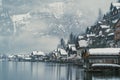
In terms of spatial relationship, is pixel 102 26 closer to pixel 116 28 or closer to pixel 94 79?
pixel 116 28

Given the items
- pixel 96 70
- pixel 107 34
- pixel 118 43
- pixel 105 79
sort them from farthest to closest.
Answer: pixel 107 34
pixel 118 43
pixel 96 70
pixel 105 79

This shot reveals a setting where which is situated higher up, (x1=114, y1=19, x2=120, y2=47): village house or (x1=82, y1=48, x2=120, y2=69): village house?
(x1=114, y1=19, x2=120, y2=47): village house

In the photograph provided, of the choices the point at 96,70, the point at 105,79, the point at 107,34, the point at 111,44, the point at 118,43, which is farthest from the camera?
the point at 107,34

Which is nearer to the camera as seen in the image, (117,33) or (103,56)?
(103,56)

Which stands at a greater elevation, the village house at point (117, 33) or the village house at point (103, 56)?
the village house at point (117, 33)

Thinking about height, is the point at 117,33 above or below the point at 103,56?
above

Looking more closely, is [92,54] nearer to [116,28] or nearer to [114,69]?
[114,69]

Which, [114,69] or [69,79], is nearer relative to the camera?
[69,79]

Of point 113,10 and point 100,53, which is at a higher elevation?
point 113,10

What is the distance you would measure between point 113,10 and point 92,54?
82.0 m

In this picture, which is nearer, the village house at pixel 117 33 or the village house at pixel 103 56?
the village house at pixel 103 56

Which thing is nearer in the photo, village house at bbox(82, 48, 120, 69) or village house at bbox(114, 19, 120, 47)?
village house at bbox(82, 48, 120, 69)

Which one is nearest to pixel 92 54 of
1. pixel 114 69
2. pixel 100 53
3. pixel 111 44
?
pixel 100 53

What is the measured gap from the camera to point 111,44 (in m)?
163
